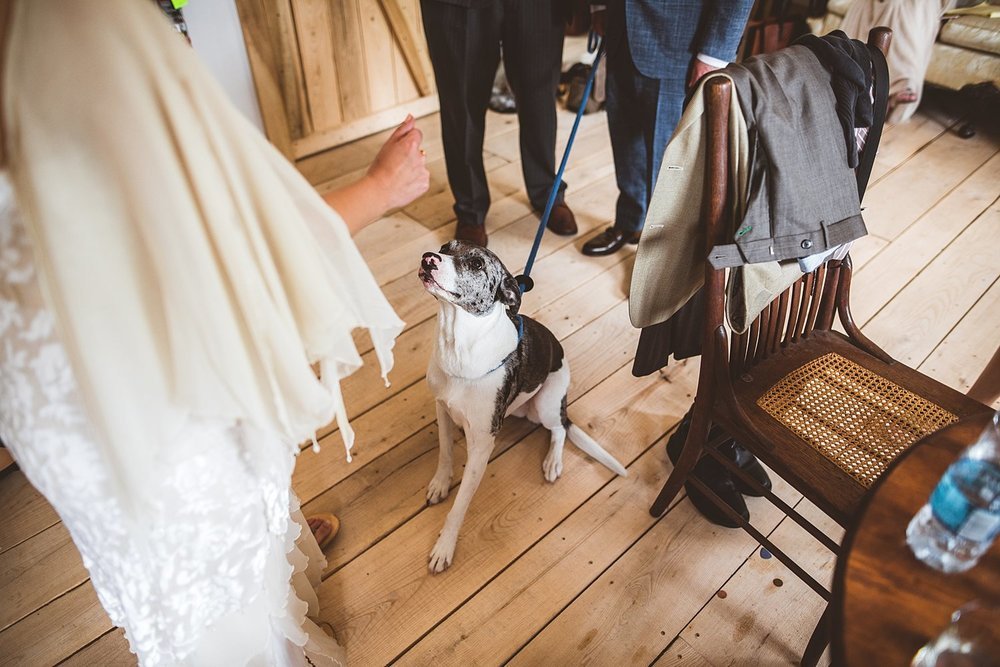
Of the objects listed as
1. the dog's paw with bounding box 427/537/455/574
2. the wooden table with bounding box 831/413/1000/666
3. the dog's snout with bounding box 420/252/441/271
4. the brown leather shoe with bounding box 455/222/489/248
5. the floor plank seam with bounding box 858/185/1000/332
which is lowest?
the dog's paw with bounding box 427/537/455/574

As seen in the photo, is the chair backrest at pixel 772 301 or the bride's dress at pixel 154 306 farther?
the chair backrest at pixel 772 301

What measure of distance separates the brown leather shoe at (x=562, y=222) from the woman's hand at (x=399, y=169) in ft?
5.87

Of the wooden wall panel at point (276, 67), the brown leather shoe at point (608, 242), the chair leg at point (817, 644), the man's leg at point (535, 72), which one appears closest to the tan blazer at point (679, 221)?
the chair leg at point (817, 644)

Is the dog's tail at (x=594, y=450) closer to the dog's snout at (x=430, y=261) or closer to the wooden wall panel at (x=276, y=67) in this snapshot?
the dog's snout at (x=430, y=261)

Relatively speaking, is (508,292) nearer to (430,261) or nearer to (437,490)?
(430,261)

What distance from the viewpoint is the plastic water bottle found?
782 mm

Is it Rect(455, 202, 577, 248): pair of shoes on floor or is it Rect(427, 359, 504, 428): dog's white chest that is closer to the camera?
Rect(427, 359, 504, 428): dog's white chest

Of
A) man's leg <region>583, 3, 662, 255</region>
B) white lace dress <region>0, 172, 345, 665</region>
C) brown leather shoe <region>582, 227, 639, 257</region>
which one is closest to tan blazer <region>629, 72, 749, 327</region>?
white lace dress <region>0, 172, 345, 665</region>

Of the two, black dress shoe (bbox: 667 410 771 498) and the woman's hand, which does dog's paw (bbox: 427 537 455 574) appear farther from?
the woman's hand

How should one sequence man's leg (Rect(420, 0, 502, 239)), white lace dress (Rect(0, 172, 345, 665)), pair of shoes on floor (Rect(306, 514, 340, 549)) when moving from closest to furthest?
white lace dress (Rect(0, 172, 345, 665)) < pair of shoes on floor (Rect(306, 514, 340, 549)) < man's leg (Rect(420, 0, 502, 239))

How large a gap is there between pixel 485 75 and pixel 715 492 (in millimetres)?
1693

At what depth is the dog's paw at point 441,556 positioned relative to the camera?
1544mm

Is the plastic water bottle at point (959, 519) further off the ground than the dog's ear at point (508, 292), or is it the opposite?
the plastic water bottle at point (959, 519)

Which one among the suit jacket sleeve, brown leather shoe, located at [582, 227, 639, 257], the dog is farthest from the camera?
brown leather shoe, located at [582, 227, 639, 257]
